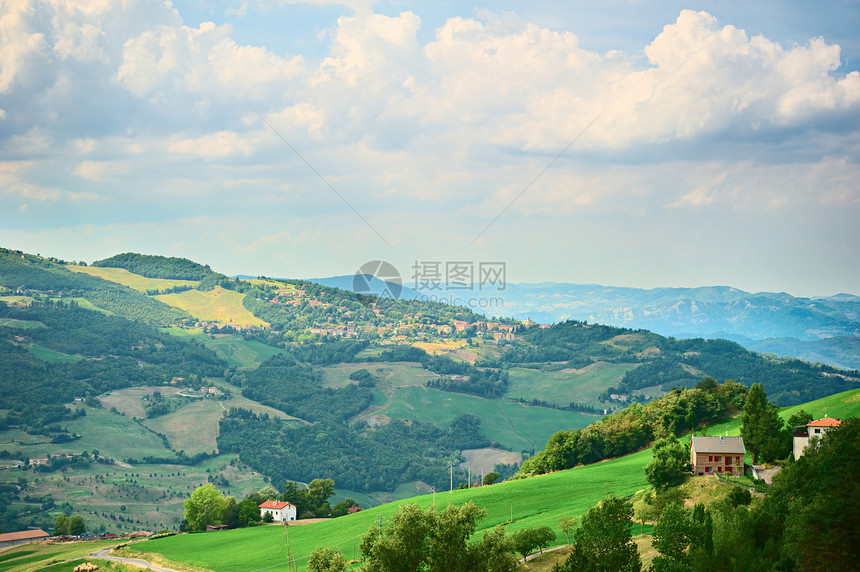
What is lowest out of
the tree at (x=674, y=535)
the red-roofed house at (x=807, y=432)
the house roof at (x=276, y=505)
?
the house roof at (x=276, y=505)

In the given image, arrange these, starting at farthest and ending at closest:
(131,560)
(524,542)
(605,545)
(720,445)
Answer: (131,560) → (720,445) → (524,542) → (605,545)

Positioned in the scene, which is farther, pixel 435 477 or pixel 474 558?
pixel 435 477

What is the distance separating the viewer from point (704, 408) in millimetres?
79125

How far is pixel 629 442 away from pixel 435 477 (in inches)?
4506

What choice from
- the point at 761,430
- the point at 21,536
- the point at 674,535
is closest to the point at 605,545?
the point at 674,535

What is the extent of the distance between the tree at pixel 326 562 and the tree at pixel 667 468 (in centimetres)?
2806

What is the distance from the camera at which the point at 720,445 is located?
52.3 meters

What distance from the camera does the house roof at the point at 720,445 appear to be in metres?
51.6

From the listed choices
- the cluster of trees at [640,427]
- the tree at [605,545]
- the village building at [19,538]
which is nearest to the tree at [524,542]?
the tree at [605,545]

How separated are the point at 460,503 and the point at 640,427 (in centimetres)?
2908

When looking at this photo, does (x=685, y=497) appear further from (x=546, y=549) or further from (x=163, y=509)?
(x=163, y=509)

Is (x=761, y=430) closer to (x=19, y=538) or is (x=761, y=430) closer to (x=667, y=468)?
(x=667, y=468)

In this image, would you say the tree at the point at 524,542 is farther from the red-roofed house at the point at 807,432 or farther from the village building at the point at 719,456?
the red-roofed house at the point at 807,432

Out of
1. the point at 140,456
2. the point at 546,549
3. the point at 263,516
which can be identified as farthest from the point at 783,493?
the point at 140,456
